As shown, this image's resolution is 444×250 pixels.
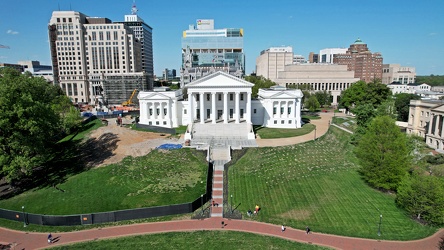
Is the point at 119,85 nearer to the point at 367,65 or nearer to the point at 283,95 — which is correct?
the point at 283,95

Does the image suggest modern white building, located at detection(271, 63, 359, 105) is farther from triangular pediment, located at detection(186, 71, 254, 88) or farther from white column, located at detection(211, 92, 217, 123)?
white column, located at detection(211, 92, 217, 123)

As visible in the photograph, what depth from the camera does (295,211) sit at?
33.9 metres

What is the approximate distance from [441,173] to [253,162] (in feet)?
81.3

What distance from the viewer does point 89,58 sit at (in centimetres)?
13812

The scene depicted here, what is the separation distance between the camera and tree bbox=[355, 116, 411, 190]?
36781 mm

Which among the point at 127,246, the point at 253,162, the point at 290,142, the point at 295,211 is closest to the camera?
the point at 127,246

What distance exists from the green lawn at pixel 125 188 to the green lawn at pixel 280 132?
17673mm

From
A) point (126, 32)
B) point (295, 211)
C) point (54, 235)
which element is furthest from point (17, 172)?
point (126, 32)

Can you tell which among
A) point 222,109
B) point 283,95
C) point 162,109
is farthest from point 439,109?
point 162,109

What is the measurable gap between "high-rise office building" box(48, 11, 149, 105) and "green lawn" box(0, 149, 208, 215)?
92864 mm

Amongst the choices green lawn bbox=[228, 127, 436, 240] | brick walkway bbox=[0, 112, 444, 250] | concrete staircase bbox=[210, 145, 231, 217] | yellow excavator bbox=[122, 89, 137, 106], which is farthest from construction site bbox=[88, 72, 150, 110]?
brick walkway bbox=[0, 112, 444, 250]

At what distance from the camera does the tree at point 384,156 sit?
1448 inches

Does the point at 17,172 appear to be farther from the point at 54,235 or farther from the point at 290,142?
the point at 290,142

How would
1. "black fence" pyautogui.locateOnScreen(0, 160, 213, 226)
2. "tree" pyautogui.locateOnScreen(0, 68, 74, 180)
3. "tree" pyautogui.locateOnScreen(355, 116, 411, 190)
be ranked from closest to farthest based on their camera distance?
1. "black fence" pyautogui.locateOnScreen(0, 160, 213, 226)
2. "tree" pyautogui.locateOnScreen(355, 116, 411, 190)
3. "tree" pyautogui.locateOnScreen(0, 68, 74, 180)
